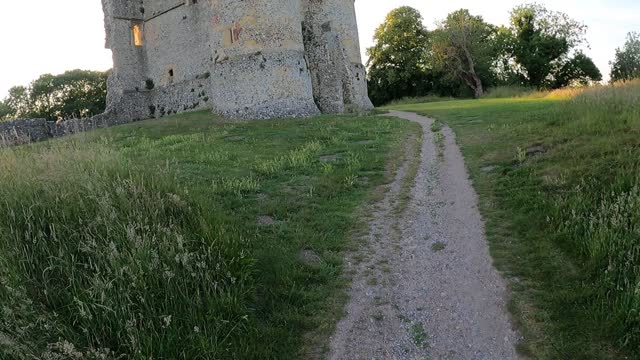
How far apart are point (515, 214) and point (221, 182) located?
19.3ft

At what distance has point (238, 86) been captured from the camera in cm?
2609

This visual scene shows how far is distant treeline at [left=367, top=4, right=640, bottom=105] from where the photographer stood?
184 ft

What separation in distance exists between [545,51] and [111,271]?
208ft

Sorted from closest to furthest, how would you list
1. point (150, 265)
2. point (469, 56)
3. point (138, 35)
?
point (150, 265)
point (138, 35)
point (469, 56)

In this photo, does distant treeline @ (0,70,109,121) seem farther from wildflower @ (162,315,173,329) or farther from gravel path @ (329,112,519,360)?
wildflower @ (162,315,173,329)

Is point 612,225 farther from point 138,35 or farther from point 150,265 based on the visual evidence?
point 138,35

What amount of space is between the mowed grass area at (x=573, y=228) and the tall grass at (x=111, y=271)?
3.11m

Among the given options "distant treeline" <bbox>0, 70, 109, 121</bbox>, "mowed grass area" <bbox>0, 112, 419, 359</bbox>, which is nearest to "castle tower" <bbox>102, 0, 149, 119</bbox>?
"mowed grass area" <bbox>0, 112, 419, 359</bbox>

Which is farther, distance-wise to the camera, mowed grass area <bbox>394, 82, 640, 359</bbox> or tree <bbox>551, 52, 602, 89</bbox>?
tree <bbox>551, 52, 602, 89</bbox>

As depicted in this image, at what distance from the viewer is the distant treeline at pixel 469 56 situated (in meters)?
55.9

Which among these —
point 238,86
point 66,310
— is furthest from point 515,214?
point 238,86

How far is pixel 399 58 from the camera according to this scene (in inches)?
2363

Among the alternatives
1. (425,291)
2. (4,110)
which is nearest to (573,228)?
(425,291)

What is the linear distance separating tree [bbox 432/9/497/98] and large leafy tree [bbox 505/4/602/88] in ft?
15.5
